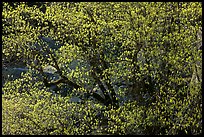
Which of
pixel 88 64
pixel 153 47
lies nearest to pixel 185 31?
pixel 153 47

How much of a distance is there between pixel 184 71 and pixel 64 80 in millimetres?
5793

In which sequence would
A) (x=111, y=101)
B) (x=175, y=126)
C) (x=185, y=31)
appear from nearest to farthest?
(x=175, y=126) < (x=185, y=31) < (x=111, y=101)

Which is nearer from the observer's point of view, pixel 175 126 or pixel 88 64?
pixel 175 126

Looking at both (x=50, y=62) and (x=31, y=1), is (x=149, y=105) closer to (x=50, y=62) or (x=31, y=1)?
(x=50, y=62)

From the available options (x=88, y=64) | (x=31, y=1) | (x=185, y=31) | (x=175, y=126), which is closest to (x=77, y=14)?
(x=88, y=64)

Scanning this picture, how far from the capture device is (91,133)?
1472cm

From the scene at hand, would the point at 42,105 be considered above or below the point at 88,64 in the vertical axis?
below

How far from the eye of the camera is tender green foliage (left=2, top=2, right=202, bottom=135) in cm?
1340

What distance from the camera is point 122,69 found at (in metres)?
14.4

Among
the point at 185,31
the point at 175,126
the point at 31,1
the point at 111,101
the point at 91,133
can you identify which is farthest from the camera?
the point at 31,1

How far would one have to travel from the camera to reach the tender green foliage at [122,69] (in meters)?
13.4

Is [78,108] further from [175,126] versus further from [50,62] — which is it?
[175,126]

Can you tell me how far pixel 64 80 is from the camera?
16109mm

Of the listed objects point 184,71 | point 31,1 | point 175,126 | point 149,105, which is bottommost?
point 175,126
